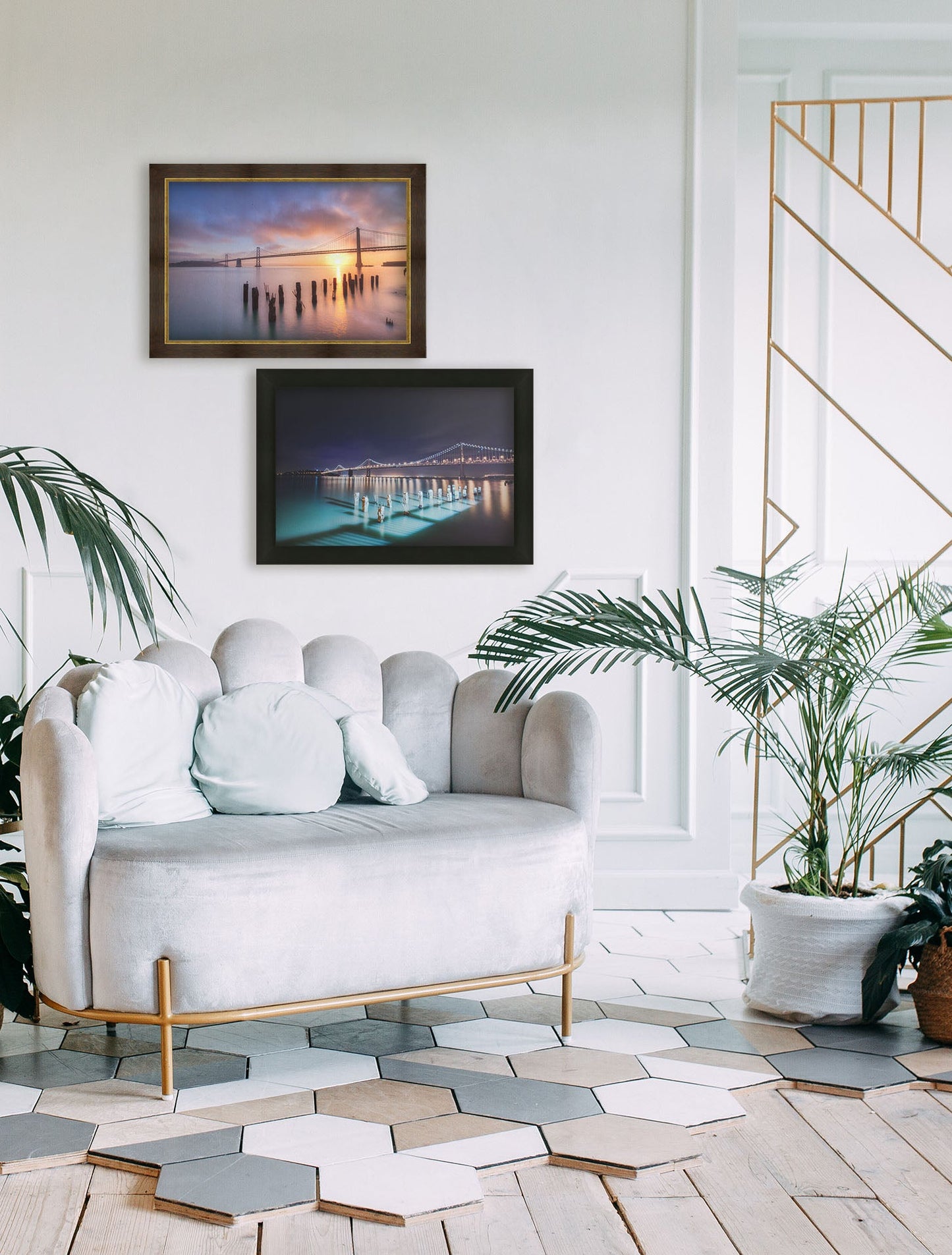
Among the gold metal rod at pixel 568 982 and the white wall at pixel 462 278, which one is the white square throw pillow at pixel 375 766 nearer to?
the gold metal rod at pixel 568 982

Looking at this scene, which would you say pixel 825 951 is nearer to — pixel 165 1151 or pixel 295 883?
pixel 295 883

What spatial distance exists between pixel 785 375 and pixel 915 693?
4.04ft

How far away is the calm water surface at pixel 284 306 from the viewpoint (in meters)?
3.45

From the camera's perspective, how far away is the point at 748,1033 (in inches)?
91.5

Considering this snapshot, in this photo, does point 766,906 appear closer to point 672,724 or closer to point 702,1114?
point 702,1114

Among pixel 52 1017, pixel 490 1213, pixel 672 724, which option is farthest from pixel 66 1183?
pixel 672 724

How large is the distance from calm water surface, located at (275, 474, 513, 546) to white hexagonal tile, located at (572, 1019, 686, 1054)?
1570 millimetres

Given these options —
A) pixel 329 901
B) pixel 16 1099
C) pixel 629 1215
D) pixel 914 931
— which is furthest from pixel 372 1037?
pixel 914 931

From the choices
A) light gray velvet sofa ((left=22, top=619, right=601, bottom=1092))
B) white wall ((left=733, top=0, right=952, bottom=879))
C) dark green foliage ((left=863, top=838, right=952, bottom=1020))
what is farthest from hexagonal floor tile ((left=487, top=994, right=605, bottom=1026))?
white wall ((left=733, top=0, right=952, bottom=879))

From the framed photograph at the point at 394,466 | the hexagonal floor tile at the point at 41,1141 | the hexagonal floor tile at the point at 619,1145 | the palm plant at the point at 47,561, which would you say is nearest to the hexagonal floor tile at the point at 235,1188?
the hexagonal floor tile at the point at 41,1141

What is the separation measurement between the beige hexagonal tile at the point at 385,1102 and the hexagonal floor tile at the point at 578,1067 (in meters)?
0.19

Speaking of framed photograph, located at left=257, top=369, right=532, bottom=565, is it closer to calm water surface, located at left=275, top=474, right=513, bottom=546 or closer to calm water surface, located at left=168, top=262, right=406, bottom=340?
calm water surface, located at left=275, top=474, right=513, bottom=546

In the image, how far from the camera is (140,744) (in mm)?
2158

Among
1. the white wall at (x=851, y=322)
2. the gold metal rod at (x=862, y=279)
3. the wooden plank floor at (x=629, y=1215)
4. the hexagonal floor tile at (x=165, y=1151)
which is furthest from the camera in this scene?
the white wall at (x=851, y=322)
